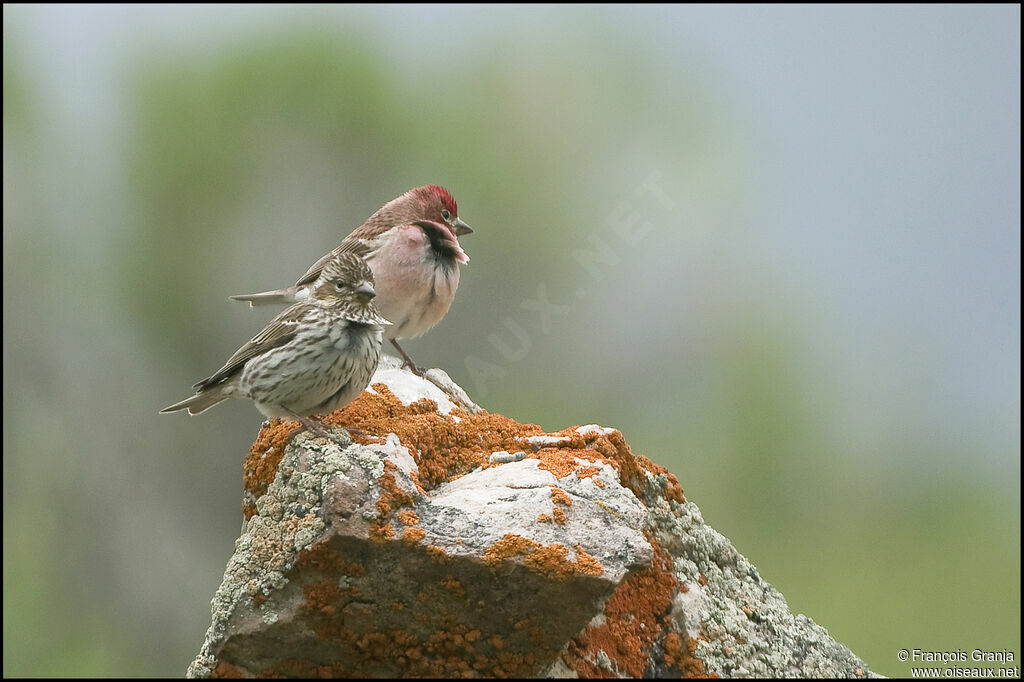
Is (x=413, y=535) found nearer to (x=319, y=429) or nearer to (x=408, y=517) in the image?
(x=408, y=517)

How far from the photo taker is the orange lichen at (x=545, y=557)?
3.51m

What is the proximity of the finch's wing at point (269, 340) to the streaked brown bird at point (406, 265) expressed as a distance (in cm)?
164

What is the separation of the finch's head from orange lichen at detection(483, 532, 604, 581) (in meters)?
1.48

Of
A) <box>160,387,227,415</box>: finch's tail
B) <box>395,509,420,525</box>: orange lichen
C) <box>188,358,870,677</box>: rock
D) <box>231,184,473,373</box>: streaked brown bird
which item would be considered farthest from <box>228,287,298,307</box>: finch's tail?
<box>395,509,420,525</box>: orange lichen

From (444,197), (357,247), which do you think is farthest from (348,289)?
(444,197)

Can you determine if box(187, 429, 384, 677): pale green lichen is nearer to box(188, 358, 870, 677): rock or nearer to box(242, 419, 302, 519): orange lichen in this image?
box(188, 358, 870, 677): rock

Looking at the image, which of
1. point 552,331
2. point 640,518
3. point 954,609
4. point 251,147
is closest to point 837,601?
point 954,609

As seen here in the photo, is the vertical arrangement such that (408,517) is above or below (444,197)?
below

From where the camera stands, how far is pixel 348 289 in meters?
4.82

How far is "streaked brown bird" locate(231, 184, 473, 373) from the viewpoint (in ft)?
21.9

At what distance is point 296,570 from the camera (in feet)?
12.2

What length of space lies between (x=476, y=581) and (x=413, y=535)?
26 cm

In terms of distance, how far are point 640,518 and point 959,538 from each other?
1656 cm

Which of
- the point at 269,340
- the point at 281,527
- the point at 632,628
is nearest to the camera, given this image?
the point at 281,527
